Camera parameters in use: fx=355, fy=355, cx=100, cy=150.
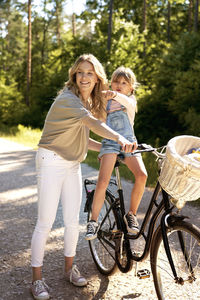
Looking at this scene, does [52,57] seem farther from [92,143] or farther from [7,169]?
[92,143]

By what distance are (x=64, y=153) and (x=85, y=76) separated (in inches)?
26.4

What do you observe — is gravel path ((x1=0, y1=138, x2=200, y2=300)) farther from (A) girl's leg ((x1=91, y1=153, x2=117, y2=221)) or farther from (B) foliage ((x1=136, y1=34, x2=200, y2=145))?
(B) foliage ((x1=136, y1=34, x2=200, y2=145))

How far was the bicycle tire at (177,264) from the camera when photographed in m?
2.41

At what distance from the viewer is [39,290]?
3.09 m

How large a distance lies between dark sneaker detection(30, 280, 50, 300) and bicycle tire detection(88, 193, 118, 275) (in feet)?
2.23

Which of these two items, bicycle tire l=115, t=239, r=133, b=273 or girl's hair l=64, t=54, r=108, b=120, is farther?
bicycle tire l=115, t=239, r=133, b=273

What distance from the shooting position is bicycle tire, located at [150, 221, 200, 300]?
2.41 meters

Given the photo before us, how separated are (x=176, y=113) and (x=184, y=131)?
827mm

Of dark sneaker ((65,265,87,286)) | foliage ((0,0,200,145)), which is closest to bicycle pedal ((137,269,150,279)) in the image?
dark sneaker ((65,265,87,286))

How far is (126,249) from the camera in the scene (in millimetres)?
3150

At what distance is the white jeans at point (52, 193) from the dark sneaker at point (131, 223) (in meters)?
0.46

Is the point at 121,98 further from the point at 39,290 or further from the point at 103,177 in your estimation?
the point at 39,290

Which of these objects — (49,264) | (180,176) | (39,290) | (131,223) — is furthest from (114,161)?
(49,264)

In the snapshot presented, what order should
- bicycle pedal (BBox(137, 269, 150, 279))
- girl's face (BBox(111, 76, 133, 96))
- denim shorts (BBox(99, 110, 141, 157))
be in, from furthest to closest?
girl's face (BBox(111, 76, 133, 96)) < denim shorts (BBox(99, 110, 141, 157)) < bicycle pedal (BBox(137, 269, 150, 279))
